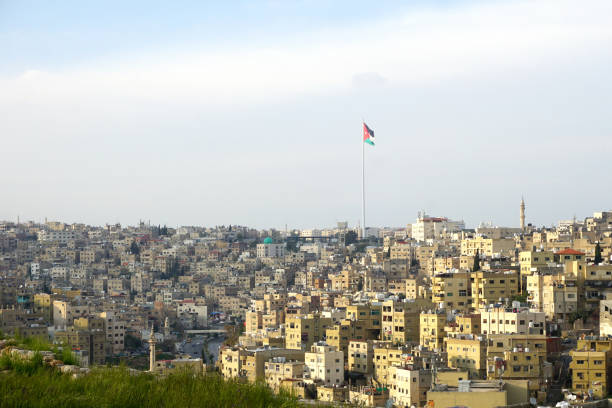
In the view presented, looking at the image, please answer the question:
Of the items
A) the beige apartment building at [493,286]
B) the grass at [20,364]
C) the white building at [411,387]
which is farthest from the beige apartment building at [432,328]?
the grass at [20,364]

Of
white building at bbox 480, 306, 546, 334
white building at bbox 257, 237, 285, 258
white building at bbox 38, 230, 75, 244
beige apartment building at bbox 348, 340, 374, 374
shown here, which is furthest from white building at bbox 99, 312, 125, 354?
white building at bbox 38, 230, 75, 244

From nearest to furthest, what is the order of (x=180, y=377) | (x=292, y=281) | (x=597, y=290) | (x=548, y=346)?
(x=180, y=377)
(x=548, y=346)
(x=597, y=290)
(x=292, y=281)

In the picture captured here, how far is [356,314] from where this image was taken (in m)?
27.6

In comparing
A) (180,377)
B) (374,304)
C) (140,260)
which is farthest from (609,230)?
(180,377)

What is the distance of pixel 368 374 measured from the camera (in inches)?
913

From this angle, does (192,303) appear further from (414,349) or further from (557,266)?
(414,349)

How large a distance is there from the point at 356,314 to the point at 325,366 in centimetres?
527

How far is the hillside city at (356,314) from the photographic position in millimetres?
20141

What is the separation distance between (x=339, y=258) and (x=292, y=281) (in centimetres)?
485

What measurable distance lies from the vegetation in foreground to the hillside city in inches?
12.9

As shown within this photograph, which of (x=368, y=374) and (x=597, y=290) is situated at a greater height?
(x=597, y=290)

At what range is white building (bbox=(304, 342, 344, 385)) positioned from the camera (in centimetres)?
2238

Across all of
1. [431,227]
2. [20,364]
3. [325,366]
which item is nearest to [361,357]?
[325,366]

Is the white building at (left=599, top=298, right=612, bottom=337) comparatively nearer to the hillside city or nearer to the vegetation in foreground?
the hillside city
